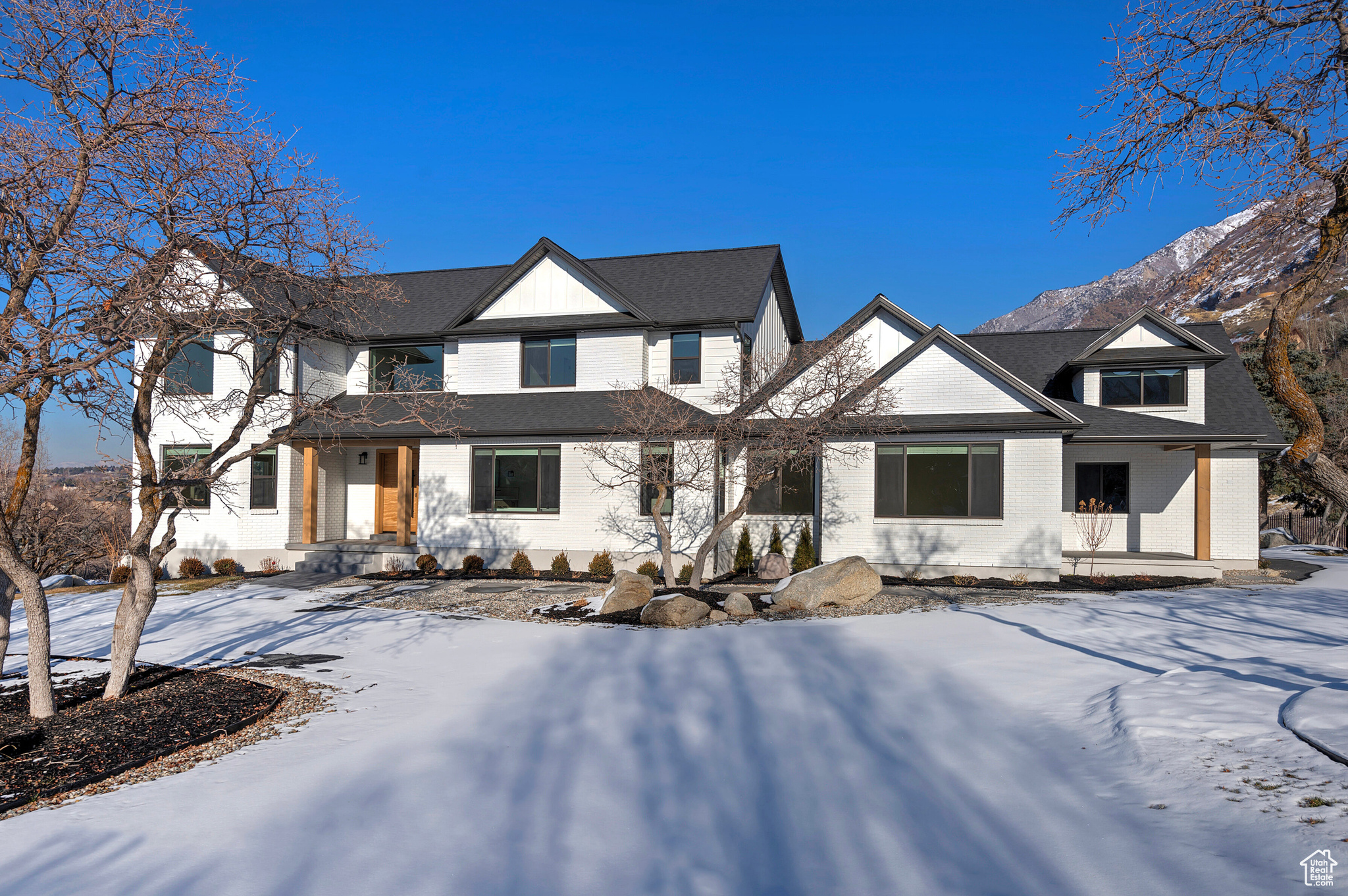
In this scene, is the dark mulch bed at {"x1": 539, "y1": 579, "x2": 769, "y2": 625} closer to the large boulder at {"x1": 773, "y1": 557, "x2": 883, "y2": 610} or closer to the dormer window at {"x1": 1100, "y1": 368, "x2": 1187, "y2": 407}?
the large boulder at {"x1": 773, "y1": 557, "x2": 883, "y2": 610}

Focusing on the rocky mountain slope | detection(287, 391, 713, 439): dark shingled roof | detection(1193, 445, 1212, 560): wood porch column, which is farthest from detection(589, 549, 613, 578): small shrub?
detection(1193, 445, 1212, 560): wood porch column

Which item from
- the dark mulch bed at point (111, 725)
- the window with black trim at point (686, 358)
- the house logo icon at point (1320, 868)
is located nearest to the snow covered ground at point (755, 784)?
the house logo icon at point (1320, 868)

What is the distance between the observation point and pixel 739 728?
689cm

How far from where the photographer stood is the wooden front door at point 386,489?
20.8 m

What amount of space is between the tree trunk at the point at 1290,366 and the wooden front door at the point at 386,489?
63.5 feet

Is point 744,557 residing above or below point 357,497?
below

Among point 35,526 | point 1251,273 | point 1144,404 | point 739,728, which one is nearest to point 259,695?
point 739,728

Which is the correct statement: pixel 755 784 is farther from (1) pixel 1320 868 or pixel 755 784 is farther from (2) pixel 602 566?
(2) pixel 602 566

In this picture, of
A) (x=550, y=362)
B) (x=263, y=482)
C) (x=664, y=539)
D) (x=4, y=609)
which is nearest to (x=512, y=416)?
(x=550, y=362)

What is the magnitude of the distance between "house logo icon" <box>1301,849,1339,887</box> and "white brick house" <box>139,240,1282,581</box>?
464 inches

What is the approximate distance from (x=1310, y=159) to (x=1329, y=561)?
20.4m

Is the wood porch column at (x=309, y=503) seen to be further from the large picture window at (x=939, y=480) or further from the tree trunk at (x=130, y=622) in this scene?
the large picture window at (x=939, y=480)

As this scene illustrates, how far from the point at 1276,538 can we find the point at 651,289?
82.3 ft

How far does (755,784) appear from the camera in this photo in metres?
5.71
